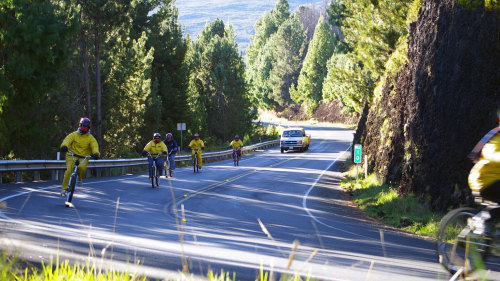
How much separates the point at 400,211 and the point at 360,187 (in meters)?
7.00

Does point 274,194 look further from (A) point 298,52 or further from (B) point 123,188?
(A) point 298,52

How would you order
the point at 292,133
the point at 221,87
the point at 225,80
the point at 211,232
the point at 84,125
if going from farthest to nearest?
the point at 221,87, the point at 225,80, the point at 292,133, the point at 84,125, the point at 211,232

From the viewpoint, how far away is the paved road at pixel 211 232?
7.04 metres

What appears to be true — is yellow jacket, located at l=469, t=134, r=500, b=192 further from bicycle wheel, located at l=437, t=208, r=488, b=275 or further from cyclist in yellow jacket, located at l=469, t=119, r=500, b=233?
bicycle wheel, located at l=437, t=208, r=488, b=275

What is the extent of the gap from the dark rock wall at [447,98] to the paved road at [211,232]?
6.59ft

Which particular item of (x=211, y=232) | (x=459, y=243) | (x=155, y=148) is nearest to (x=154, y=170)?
(x=155, y=148)

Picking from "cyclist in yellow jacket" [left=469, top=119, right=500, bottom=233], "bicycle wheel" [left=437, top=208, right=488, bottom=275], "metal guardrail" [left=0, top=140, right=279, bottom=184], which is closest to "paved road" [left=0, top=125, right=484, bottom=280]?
"bicycle wheel" [left=437, top=208, right=488, bottom=275]

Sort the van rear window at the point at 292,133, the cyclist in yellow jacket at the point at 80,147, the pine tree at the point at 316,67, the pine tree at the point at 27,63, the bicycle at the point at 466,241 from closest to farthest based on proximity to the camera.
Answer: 1. the bicycle at the point at 466,241
2. the cyclist in yellow jacket at the point at 80,147
3. the pine tree at the point at 27,63
4. the van rear window at the point at 292,133
5. the pine tree at the point at 316,67

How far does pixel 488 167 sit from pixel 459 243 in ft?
3.07

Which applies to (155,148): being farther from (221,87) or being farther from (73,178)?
(221,87)

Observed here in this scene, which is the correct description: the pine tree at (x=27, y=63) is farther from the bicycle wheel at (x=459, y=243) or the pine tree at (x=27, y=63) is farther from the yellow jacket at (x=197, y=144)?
the bicycle wheel at (x=459, y=243)

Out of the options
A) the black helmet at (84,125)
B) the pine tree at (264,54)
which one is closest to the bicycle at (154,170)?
the black helmet at (84,125)

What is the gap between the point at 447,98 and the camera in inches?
575

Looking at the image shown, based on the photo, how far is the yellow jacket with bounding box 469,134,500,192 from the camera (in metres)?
6.13
